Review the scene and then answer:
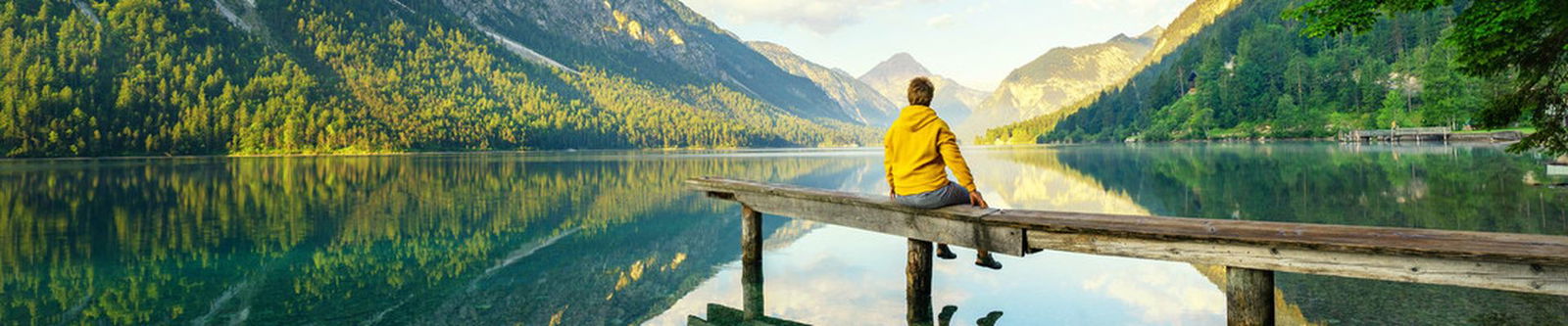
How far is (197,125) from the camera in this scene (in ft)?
463

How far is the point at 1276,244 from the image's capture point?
258 inches

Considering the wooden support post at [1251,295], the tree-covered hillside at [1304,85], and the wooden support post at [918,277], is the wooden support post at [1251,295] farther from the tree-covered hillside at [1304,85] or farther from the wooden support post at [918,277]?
the tree-covered hillside at [1304,85]

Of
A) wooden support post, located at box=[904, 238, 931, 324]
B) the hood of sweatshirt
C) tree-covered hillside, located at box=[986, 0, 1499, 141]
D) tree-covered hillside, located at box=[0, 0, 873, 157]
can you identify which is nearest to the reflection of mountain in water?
wooden support post, located at box=[904, 238, 931, 324]

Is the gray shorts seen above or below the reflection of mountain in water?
above

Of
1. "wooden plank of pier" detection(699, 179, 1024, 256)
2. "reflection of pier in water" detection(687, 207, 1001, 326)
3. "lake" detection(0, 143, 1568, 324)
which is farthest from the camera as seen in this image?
"lake" detection(0, 143, 1568, 324)

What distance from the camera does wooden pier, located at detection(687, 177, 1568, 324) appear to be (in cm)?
573

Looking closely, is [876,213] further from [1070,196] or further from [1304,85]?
[1304,85]

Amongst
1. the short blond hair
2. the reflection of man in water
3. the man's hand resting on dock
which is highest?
the short blond hair

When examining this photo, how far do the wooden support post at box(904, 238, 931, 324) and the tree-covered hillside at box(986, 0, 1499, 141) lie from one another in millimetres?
110279

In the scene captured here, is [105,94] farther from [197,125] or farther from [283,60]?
[283,60]

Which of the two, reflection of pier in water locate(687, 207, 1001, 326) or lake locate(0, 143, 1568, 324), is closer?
reflection of pier in water locate(687, 207, 1001, 326)

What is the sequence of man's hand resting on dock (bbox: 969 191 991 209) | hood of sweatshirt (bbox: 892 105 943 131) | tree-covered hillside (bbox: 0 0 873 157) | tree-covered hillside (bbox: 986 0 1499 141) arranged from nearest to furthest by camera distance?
1. hood of sweatshirt (bbox: 892 105 943 131)
2. man's hand resting on dock (bbox: 969 191 991 209)
3. tree-covered hillside (bbox: 986 0 1499 141)
4. tree-covered hillside (bbox: 0 0 873 157)

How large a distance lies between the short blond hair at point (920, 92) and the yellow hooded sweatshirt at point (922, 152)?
0.35ft

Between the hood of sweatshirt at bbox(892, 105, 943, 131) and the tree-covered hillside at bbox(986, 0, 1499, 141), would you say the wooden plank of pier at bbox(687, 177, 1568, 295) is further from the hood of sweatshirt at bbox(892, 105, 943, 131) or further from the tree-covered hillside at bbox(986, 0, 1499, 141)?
the tree-covered hillside at bbox(986, 0, 1499, 141)
